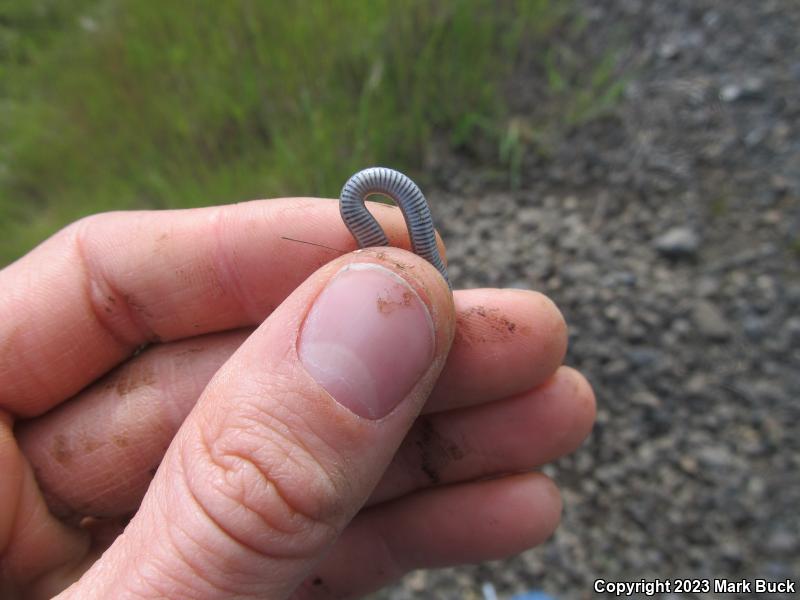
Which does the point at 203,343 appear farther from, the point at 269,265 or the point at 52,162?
the point at 52,162

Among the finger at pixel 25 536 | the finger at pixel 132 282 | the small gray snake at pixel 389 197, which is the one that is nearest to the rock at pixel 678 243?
the small gray snake at pixel 389 197

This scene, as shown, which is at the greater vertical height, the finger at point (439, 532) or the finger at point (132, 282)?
the finger at point (132, 282)

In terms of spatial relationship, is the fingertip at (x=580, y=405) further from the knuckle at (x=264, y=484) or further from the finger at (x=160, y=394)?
the knuckle at (x=264, y=484)

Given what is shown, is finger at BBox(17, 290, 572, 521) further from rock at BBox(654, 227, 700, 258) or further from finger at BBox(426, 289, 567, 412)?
rock at BBox(654, 227, 700, 258)

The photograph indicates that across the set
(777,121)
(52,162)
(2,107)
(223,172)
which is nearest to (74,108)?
(52,162)

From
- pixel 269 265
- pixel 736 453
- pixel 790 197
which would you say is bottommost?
pixel 736 453

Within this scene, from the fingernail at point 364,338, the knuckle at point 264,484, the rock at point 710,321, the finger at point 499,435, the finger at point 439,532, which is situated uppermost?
the fingernail at point 364,338
